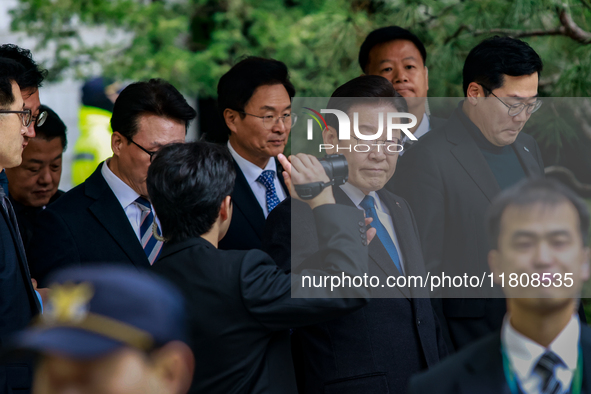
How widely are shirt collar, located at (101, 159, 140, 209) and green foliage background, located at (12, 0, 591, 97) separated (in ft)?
6.80

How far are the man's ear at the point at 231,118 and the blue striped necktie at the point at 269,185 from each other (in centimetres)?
27

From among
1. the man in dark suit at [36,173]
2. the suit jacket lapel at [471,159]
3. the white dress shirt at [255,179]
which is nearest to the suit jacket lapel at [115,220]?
the white dress shirt at [255,179]

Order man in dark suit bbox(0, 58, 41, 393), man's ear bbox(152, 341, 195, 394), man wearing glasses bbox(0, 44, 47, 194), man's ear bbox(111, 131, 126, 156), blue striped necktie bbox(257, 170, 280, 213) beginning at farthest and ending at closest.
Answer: blue striped necktie bbox(257, 170, 280, 213) < man's ear bbox(111, 131, 126, 156) < man wearing glasses bbox(0, 44, 47, 194) < man in dark suit bbox(0, 58, 41, 393) < man's ear bbox(152, 341, 195, 394)

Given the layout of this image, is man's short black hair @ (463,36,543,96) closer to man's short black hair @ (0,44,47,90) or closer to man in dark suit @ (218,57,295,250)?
man in dark suit @ (218,57,295,250)

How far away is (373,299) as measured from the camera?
2.05 metres

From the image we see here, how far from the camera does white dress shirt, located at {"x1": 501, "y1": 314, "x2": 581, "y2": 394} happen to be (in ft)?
4.03

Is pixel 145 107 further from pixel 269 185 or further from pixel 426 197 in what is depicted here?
pixel 426 197

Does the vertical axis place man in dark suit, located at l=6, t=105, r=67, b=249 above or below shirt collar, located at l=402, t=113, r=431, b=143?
below

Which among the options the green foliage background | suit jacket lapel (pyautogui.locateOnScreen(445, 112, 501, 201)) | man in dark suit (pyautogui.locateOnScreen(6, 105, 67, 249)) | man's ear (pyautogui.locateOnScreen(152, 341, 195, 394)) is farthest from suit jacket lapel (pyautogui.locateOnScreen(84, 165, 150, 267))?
the green foliage background

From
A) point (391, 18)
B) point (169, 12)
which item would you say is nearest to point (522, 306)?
point (391, 18)

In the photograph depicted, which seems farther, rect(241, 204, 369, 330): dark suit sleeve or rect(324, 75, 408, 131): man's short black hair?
rect(324, 75, 408, 131): man's short black hair

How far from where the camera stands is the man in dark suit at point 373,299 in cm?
199

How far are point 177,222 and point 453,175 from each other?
1137 millimetres

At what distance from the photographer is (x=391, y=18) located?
13.8 ft
